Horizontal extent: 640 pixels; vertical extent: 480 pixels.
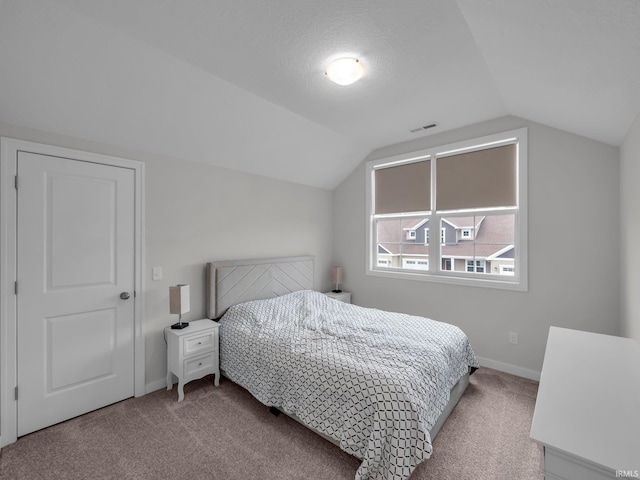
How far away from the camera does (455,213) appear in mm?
3408

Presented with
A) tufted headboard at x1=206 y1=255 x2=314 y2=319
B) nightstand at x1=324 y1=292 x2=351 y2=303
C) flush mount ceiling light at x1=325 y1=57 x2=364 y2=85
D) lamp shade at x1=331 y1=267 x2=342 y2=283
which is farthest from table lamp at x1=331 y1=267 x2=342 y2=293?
flush mount ceiling light at x1=325 y1=57 x2=364 y2=85

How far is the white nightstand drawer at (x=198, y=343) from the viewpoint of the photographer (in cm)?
252

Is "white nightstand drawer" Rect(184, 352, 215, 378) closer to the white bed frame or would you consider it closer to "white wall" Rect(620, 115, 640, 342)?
the white bed frame

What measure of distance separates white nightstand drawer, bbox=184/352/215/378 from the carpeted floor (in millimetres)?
227

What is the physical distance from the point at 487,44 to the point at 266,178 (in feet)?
8.46

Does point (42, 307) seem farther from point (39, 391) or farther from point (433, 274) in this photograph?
point (433, 274)

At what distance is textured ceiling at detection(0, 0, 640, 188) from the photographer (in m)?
1.48

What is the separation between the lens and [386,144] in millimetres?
3859

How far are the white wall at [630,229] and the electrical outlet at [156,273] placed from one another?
12.3 feet

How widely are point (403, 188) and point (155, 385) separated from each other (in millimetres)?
3590

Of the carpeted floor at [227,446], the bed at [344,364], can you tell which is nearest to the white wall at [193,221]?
the bed at [344,364]

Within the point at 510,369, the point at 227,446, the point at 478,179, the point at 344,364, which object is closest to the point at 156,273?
the point at 227,446

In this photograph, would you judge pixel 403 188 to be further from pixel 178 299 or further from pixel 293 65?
pixel 178 299

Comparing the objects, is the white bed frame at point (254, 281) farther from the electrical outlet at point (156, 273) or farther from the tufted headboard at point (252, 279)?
the electrical outlet at point (156, 273)
